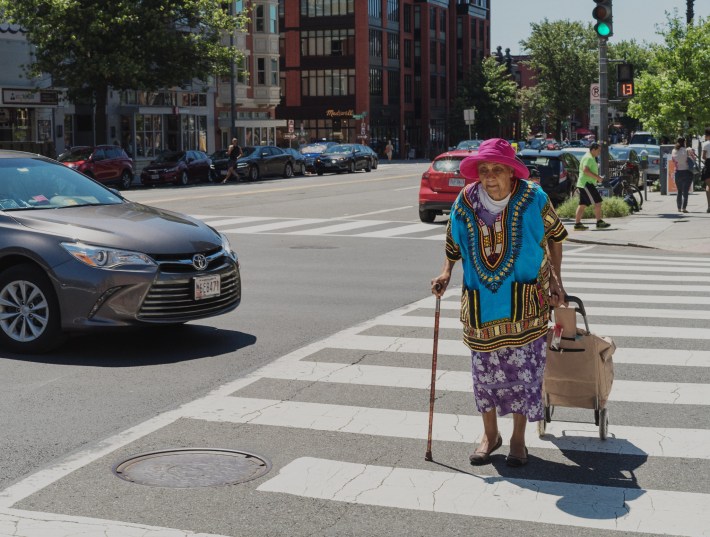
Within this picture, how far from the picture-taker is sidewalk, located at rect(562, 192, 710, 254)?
64.4 ft

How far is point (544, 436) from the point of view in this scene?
6.89 meters

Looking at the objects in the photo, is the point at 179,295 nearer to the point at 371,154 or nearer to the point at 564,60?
the point at 371,154

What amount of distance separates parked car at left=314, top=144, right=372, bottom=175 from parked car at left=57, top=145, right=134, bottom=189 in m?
15.0

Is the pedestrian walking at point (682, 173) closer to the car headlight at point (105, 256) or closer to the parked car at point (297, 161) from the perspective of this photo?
the car headlight at point (105, 256)

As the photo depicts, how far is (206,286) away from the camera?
956 centimetres

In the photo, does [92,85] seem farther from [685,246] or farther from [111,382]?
[111,382]

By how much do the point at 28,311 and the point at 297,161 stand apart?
46090 mm

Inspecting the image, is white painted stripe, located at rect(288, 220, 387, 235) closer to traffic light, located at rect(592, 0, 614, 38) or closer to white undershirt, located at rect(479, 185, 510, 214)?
traffic light, located at rect(592, 0, 614, 38)

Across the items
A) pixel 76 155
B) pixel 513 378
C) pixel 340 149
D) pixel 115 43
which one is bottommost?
pixel 513 378

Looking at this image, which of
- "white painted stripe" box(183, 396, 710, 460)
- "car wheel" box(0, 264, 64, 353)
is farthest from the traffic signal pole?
"white painted stripe" box(183, 396, 710, 460)

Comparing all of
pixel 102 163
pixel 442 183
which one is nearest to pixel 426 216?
pixel 442 183

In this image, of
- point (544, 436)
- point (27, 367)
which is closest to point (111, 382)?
point (27, 367)

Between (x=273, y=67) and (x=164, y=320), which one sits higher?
(x=273, y=67)

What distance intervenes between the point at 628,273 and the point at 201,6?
37704mm
